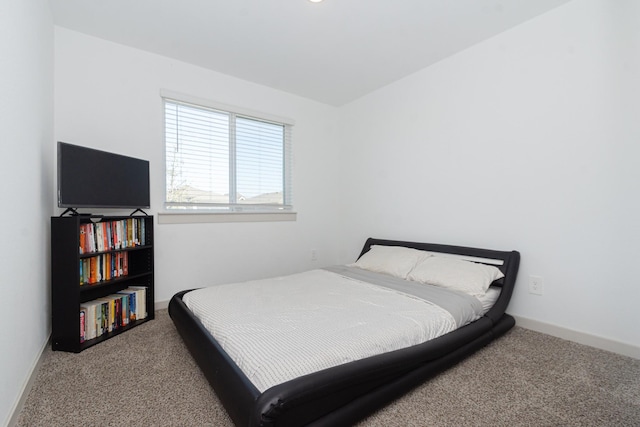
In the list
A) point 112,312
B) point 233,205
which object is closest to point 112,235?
point 112,312

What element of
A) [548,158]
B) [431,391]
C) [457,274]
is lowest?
[431,391]

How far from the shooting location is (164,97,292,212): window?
2.95 meters

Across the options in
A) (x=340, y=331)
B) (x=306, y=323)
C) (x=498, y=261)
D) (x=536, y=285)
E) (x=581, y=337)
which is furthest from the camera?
(x=498, y=261)

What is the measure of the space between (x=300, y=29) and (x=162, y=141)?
1.69 m

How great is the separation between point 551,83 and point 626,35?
428 mm

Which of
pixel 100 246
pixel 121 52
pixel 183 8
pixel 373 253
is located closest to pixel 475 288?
pixel 373 253

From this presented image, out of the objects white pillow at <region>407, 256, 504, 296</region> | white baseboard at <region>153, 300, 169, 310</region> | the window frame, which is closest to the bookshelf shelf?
white baseboard at <region>153, 300, 169, 310</region>

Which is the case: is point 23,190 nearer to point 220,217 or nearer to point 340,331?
point 220,217

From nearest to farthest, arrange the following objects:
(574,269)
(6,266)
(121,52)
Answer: (6,266) < (574,269) < (121,52)

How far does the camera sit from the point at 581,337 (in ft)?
6.67

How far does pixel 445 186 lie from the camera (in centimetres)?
287

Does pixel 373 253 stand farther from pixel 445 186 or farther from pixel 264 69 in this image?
pixel 264 69

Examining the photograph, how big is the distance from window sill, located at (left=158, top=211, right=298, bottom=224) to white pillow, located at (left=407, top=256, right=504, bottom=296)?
1.75m

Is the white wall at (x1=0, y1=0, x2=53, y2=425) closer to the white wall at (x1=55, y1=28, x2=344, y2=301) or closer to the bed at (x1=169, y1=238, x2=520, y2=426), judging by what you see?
the white wall at (x1=55, y1=28, x2=344, y2=301)
